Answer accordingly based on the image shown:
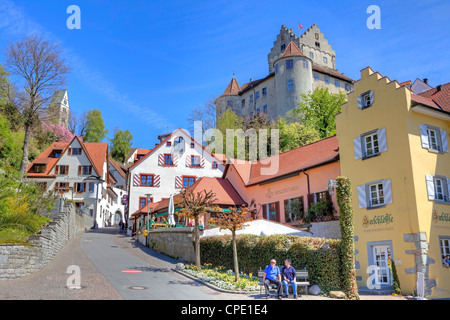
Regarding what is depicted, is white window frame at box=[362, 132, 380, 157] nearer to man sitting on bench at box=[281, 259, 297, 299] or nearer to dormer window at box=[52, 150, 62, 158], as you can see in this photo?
man sitting on bench at box=[281, 259, 297, 299]

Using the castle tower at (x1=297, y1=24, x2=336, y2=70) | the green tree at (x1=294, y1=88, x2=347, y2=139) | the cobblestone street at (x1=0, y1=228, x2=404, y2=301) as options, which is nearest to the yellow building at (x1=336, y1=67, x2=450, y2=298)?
the cobblestone street at (x1=0, y1=228, x2=404, y2=301)

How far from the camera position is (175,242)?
25281mm

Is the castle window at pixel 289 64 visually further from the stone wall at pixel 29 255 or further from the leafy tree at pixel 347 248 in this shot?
the leafy tree at pixel 347 248

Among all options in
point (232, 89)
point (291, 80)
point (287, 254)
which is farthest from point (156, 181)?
point (232, 89)

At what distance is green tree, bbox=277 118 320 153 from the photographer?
158 feet

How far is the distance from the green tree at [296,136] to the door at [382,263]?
88.6 ft

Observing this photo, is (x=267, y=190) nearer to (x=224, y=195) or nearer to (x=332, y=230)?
(x=224, y=195)

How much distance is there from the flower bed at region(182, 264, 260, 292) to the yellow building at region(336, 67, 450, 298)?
6.51 m

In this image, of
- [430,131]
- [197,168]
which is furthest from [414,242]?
[197,168]

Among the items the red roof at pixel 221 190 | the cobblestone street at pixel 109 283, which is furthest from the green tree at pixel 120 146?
the cobblestone street at pixel 109 283

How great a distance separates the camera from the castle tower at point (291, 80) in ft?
215

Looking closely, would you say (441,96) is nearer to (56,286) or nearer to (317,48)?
(56,286)
